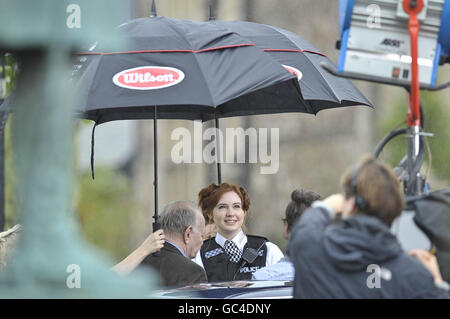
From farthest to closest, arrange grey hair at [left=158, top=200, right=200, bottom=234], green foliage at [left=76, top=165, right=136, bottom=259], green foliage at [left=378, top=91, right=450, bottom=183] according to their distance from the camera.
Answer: green foliage at [left=76, top=165, right=136, bottom=259] → green foliage at [left=378, top=91, right=450, bottom=183] → grey hair at [left=158, top=200, right=200, bottom=234]

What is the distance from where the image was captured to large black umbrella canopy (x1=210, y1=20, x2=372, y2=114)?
5.23 metres

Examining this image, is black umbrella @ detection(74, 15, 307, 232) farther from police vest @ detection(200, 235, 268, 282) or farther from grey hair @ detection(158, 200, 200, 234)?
police vest @ detection(200, 235, 268, 282)

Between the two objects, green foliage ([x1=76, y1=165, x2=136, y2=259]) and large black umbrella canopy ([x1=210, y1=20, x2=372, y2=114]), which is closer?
large black umbrella canopy ([x1=210, y1=20, x2=372, y2=114])

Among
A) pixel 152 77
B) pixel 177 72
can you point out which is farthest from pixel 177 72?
pixel 152 77

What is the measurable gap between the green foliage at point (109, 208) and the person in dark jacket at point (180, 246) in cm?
969

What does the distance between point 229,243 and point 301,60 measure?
124cm

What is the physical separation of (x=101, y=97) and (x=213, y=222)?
1.44 m

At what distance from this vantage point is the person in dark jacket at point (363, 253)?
95.0 inches

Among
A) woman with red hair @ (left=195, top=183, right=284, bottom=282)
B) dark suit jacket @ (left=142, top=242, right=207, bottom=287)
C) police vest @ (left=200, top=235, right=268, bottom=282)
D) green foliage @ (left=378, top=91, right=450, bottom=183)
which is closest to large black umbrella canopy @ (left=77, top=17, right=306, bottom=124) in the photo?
dark suit jacket @ (left=142, top=242, right=207, bottom=287)

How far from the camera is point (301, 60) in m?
5.38

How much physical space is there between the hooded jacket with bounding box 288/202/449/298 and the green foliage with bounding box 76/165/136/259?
12.0m

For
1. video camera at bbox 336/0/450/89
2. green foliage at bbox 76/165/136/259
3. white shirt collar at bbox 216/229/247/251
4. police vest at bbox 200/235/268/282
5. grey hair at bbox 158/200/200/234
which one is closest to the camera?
video camera at bbox 336/0/450/89

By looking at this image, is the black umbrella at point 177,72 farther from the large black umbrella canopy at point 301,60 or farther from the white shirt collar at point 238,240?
the white shirt collar at point 238,240

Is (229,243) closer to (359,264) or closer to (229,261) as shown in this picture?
(229,261)
